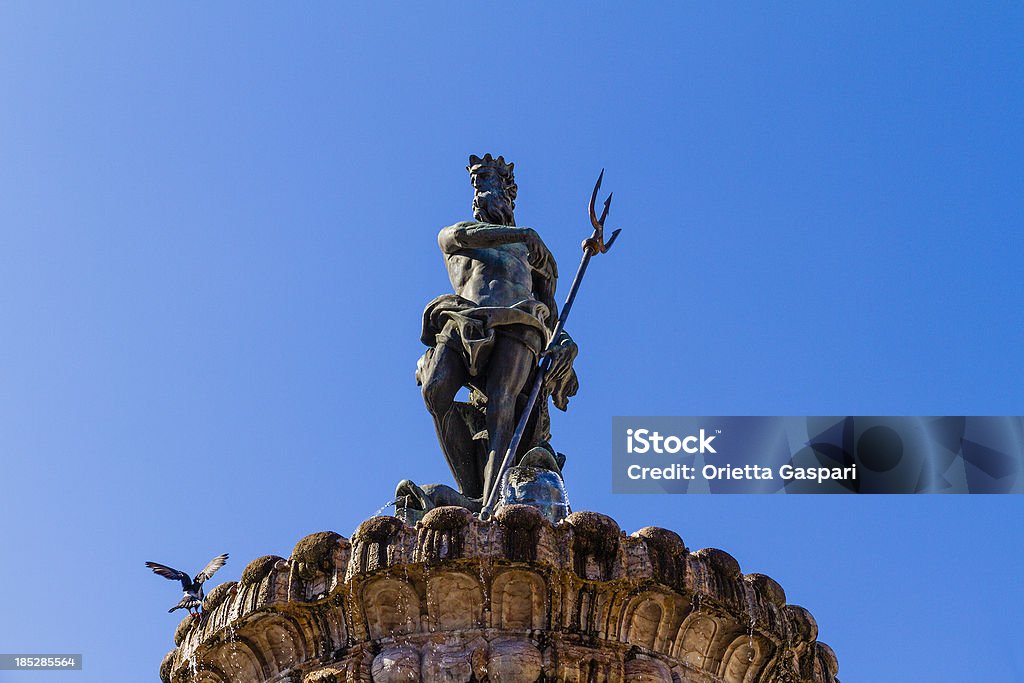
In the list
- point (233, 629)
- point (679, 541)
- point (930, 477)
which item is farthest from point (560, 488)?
point (930, 477)

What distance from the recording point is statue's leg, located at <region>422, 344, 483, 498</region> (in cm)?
985

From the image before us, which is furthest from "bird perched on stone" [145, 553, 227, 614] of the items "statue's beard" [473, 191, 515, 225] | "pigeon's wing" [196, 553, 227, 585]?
"statue's beard" [473, 191, 515, 225]

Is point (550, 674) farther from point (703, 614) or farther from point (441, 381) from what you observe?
point (441, 381)

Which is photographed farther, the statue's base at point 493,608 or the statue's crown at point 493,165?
the statue's crown at point 493,165

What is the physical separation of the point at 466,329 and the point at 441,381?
1.29ft

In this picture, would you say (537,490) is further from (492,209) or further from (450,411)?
(492,209)

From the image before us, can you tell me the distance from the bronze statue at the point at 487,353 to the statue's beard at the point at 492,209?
0.33 meters

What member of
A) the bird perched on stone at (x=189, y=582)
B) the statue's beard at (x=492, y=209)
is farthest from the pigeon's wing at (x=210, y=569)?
the statue's beard at (x=492, y=209)

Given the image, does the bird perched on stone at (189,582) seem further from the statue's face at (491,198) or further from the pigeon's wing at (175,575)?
the statue's face at (491,198)

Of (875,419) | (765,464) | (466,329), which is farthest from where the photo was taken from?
(875,419)

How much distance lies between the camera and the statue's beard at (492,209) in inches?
425

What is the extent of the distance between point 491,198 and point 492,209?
0.36 feet

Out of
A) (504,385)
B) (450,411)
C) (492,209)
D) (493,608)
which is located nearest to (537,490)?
(504,385)

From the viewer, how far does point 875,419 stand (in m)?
12.7
